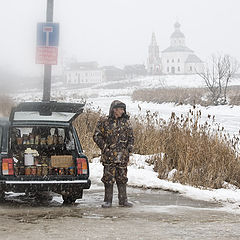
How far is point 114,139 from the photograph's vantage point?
7.80 metres

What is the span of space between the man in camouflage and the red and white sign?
174 inches

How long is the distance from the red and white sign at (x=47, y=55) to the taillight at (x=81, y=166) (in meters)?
4.60

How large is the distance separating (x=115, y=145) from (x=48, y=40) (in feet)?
16.8

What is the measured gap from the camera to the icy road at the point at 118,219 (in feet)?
18.9

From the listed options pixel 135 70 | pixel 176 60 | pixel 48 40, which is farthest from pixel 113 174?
pixel 176 60

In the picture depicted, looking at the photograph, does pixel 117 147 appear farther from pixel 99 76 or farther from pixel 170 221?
pixel 99 76

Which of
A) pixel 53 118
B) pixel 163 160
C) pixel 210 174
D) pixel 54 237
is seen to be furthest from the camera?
pixel 163 160

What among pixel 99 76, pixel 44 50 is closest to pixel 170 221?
pixel 44 50

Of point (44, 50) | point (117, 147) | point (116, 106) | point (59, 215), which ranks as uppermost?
point (44, 50)

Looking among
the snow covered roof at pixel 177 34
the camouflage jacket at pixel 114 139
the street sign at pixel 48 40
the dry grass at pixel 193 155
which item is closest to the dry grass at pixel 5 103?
the dry grass at pixel 193 155

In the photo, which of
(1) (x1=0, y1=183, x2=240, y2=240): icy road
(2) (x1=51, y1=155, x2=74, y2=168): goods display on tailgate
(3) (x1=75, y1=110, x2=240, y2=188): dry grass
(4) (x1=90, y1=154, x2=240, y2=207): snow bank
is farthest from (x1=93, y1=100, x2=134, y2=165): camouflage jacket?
(3) (x1=75, y1=110, x2=240, y2=188): dry grass

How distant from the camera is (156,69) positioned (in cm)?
16512

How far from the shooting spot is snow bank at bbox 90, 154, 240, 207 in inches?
340

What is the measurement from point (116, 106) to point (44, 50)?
15.6ft
